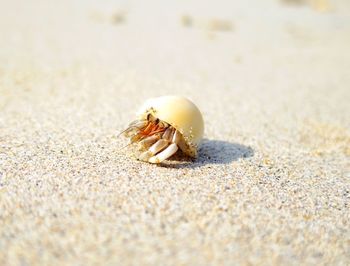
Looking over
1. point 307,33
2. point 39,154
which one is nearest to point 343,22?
point 307,33

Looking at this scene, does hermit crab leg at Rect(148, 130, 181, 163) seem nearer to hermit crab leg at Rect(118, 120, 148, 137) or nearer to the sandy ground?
the sandy ground

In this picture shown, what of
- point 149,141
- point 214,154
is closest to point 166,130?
point 149,141

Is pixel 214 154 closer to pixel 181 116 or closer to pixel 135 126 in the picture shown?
pixel 181 116

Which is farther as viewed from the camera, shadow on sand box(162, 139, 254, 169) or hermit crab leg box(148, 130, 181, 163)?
shadow on sand box(162, 139, 254, 169)

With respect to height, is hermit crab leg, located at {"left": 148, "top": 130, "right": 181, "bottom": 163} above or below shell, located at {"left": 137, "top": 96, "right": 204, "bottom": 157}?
below

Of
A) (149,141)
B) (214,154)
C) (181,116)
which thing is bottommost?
(214,154)

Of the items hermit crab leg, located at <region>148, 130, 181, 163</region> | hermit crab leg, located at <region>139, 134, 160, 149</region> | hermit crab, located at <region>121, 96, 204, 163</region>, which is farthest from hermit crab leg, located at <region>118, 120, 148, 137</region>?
hermit crab leg, located at <region>148, 130, 181, 163</region>

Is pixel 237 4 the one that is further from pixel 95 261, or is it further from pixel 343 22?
pixel 95 261
